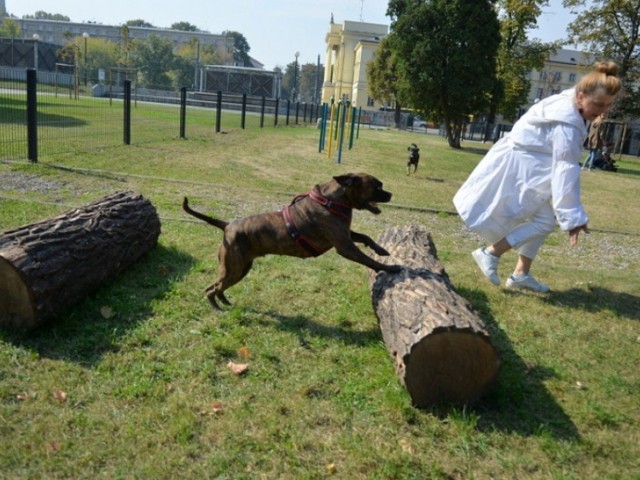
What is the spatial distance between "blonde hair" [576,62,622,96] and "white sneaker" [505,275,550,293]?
1.84m

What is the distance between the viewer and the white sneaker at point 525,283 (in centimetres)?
556

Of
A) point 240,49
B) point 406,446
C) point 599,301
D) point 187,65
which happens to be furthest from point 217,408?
point 240,49

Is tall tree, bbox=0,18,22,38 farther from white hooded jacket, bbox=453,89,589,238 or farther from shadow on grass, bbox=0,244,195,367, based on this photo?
white hooded jacket, bbox=453,89,589,238

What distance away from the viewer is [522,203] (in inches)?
207

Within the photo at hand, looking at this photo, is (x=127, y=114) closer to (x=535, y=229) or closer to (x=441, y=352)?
(x=535, y=229)

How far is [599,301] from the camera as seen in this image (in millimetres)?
5527

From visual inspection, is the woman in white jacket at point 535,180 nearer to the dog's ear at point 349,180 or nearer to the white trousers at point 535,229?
the white trousers at point 535,229

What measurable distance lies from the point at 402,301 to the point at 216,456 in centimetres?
161

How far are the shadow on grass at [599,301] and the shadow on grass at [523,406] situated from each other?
165cm

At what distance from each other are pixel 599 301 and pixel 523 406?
2.66 meters

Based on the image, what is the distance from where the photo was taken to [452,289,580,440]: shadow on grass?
10.4ft

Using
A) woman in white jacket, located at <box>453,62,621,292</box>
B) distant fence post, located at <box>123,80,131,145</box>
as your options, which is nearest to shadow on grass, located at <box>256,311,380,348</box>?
woman in white jacket, located at <box>453,62,621,292</box>

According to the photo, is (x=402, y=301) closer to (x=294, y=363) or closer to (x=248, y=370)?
(x=294, y=363)

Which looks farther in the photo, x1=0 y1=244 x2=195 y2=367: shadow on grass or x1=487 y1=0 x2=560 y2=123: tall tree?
x1=487 y1=0 x2=560 y2=123: tall tree
